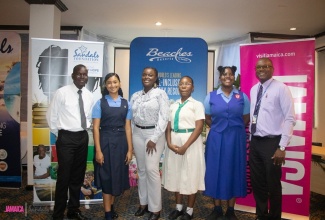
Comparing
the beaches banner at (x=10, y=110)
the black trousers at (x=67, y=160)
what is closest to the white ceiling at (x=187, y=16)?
the beaches banner at (x=10, y=110)

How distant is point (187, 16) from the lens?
14.9 ft

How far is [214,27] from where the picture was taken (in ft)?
17.0

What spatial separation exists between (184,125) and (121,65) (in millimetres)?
4453

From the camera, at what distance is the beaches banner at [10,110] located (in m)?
3.92

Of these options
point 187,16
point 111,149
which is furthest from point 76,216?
point 187,16

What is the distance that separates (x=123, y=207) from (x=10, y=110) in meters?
2.50

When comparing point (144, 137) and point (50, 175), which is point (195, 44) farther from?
point (50, 175)

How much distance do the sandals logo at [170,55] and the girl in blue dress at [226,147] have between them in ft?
3.26

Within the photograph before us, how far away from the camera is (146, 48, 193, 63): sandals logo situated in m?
3.53

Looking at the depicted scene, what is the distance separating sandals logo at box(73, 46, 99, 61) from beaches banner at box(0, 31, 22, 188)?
161 cm

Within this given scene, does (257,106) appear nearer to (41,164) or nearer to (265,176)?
(265,176)

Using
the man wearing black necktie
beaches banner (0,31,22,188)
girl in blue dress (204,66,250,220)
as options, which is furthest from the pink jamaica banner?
beaches banner (0,31,22,188)

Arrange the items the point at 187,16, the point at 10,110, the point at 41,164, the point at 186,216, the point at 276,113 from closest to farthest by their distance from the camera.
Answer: the point at 276,113, the point at 186,216, the point at 41,164, the point at 10,110, the point at 187,16

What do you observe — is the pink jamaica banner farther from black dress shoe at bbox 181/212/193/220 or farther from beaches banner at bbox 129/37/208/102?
black dress shoe at bbox 181/212/193/220
